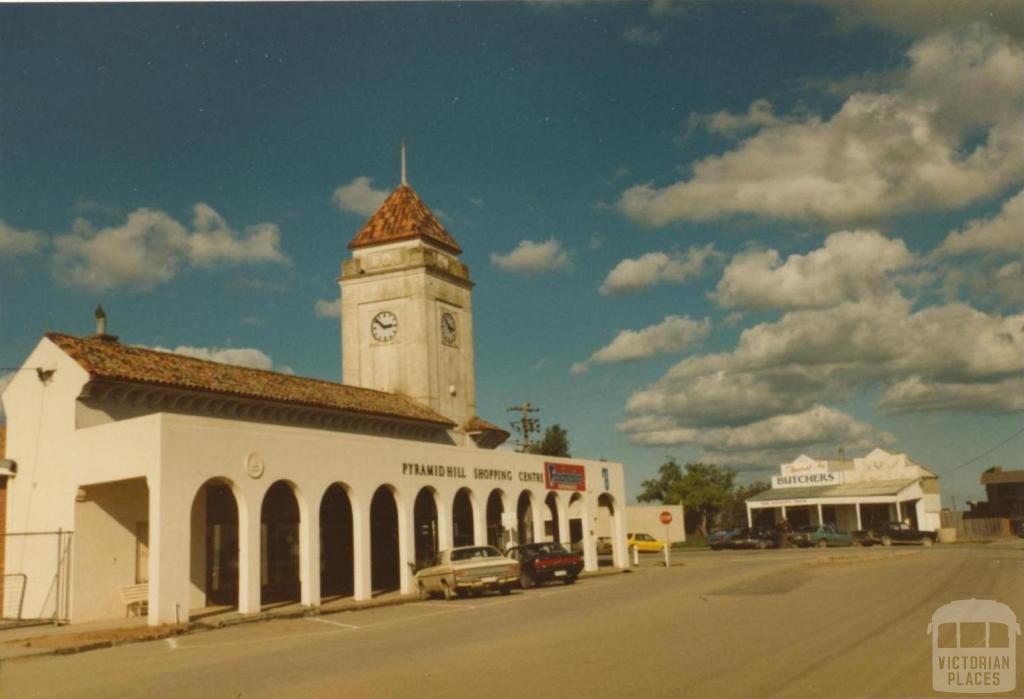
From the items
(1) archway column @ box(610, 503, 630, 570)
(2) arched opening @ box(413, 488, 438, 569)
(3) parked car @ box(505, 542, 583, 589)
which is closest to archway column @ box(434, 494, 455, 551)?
(3) parked car @ box(505, 542, 583, 589)

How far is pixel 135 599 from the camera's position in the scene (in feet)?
70.7

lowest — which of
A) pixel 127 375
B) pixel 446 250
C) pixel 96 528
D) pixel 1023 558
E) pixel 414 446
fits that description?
pixel 1023 558

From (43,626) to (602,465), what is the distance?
2110cm

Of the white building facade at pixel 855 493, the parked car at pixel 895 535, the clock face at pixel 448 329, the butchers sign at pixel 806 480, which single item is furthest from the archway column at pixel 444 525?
the butchers sign at pixel 806 480

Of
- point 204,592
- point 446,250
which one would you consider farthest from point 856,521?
point 204,592

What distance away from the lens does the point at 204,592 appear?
23172mm

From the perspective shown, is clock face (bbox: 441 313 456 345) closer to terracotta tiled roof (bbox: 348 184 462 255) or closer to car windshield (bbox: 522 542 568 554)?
terracotta tiled roof (bbox: 348 184 462 255)

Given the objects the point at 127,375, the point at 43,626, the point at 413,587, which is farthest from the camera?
the point at 413,587

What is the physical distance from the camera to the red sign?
33094mm

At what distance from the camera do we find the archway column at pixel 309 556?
2164cm

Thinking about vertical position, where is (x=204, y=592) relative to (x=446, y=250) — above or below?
below

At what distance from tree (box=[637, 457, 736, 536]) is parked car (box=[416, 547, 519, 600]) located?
58.2 meters

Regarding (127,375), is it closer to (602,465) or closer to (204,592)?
(204,592)

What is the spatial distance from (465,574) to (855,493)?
39534 millimetres
